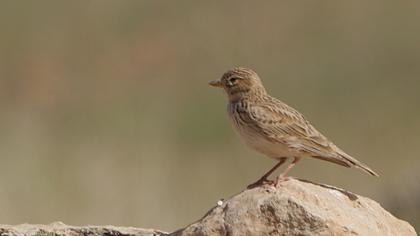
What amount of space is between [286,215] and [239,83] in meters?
2.31

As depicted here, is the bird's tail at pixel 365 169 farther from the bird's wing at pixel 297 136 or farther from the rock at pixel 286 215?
the rock at pixel 286 215

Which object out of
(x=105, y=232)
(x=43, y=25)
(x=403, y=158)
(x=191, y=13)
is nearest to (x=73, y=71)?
(x=43, y=25)

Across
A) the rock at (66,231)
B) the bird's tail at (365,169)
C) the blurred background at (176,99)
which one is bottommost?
the rock at (66,231)

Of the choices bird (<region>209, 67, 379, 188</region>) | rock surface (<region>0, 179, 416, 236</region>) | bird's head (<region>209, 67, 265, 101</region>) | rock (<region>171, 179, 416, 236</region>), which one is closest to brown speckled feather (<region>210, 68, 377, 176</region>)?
bird (<region>209, 67, 379, 188</region>)

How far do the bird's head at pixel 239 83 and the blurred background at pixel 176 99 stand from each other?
10.9ft

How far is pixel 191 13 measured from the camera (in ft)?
108

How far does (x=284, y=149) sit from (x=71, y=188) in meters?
7.81

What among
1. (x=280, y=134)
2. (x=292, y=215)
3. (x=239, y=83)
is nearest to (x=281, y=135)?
(x=280, y=134)

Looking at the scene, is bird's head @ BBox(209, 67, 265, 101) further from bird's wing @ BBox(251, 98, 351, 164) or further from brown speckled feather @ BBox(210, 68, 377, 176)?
bird's wing @ BBox(251, 98, 351, 164)

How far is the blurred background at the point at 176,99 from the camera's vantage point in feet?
56.6

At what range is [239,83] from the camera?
10633 millimetres

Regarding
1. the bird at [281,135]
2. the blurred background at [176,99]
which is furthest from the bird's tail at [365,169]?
the blurred background at [176,99]

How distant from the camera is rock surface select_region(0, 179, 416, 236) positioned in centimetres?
847

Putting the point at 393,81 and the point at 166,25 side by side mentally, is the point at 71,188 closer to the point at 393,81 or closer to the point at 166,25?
the point at 393,81
